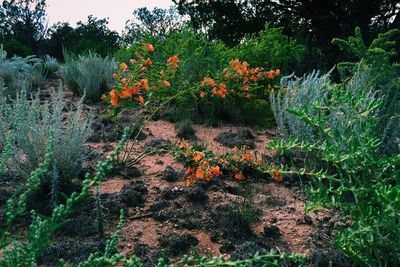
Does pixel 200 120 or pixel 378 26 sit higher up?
pixel 378 26

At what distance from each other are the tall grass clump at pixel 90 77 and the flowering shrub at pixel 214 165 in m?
3.15

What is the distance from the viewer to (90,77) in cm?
711

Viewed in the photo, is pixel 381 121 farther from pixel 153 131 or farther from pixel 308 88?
pixel 153 131

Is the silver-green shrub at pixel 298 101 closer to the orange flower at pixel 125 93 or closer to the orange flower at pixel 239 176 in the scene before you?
the orange flower at pixel 239 176

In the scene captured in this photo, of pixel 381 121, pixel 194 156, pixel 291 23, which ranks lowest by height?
pixel 194 156

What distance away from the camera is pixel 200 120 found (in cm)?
594

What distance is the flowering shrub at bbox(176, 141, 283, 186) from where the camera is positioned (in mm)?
3811

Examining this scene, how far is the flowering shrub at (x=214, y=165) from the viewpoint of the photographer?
3.81m

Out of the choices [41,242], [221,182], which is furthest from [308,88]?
[41,242]

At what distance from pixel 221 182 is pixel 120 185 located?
739 mm

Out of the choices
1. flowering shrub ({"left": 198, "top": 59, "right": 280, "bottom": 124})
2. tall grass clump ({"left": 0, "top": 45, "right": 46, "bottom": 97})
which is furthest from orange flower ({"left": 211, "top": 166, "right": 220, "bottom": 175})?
tall grass clump ({"left": 0, "top": 45, "right": 46, "bottom": 97})

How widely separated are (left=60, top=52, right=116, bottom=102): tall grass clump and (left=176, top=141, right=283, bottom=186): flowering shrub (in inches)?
124

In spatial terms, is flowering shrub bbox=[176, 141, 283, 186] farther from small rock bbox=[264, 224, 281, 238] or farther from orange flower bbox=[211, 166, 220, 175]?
small rock bbox=[264, 224, 281, 238]

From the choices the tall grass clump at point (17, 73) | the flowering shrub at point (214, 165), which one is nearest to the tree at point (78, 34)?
the tall grass clump at point (17, 73)
